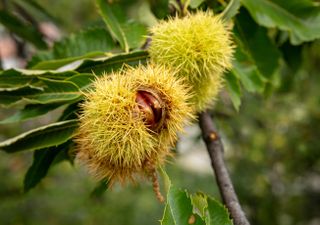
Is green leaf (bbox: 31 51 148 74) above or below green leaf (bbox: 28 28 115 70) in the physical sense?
below

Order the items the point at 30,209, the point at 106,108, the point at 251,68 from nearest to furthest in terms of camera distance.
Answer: the point at 106,108 < the point at 251,68 < the point at 30,209

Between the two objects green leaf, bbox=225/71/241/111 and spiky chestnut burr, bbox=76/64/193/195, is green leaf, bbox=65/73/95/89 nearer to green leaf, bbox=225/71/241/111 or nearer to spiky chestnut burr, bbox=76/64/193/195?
spiky chestnut burr, bbox=76/64/193/195

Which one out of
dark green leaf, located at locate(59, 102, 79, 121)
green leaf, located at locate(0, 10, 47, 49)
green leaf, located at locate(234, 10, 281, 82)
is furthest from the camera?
green leaf, located at locate(0, 10, 47, 49)

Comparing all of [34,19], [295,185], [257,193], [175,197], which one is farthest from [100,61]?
[295,185]

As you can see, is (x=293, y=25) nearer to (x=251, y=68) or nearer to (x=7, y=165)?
(x=251, y=68)

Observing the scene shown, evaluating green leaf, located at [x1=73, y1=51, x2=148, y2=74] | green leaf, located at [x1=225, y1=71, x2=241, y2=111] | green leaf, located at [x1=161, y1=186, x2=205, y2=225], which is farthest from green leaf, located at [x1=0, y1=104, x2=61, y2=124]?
green leaf, located at [x1=225, y1=71, x2=241, y2=111]
